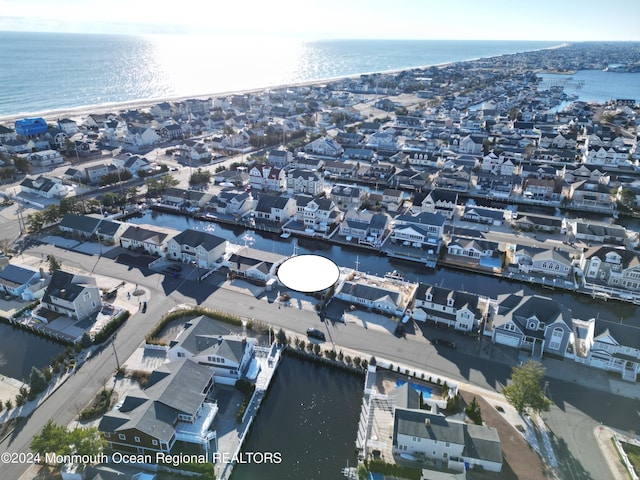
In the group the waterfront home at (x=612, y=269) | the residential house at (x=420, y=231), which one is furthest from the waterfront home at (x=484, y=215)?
the waterfront home at (x=612, y=269)

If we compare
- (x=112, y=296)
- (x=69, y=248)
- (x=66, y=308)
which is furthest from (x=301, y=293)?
(x=69, y=248)

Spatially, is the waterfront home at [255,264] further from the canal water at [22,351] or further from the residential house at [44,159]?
the residential house at [44,159]

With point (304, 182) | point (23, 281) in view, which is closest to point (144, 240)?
point (23, 281)

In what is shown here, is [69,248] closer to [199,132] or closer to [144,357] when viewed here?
[144,357]

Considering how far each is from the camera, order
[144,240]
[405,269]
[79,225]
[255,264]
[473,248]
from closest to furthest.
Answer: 1. [255,264]
2. [144,240]
3. [405,269]
4. [473,248]
5. [79,225]

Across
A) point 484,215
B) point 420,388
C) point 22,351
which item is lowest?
point 22,351

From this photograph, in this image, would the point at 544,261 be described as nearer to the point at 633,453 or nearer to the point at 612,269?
the point at 612,269

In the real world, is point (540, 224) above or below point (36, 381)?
below
